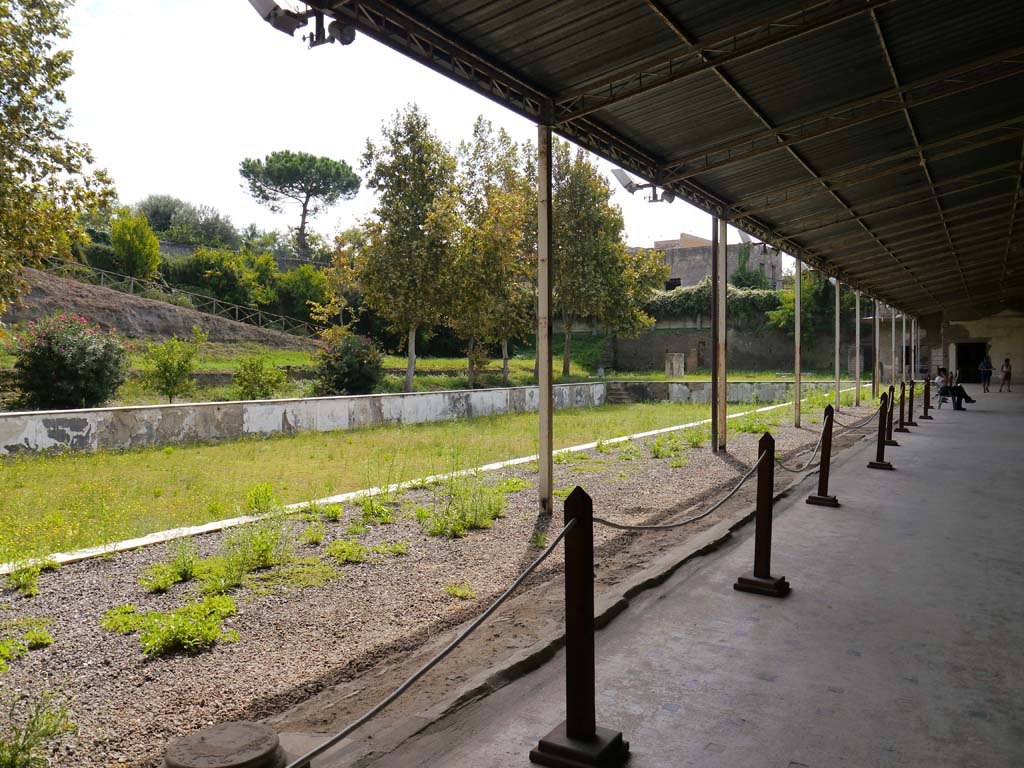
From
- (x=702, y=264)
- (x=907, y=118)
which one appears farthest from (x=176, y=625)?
(x=702, y=264)

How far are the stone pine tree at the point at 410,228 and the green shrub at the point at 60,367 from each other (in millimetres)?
10411

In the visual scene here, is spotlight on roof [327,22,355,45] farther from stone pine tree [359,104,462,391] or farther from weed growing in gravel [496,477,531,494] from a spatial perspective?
stone pine tree [359,104,462,391]

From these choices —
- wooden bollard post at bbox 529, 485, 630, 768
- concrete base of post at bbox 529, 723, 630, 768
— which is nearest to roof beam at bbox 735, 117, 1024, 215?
wooden bollard post at bbox 529, 485, 630, 768

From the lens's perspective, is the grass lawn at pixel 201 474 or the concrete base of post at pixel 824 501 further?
the concrete base of post at pixel 824 501

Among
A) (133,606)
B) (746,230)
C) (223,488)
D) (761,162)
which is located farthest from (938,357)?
(133,606)

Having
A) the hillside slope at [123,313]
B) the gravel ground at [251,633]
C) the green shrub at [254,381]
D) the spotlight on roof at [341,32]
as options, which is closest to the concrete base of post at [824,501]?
the gravel ground at [251,633]

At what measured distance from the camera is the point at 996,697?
12.1ft

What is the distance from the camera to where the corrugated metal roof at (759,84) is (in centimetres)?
688

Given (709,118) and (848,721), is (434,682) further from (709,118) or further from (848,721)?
(709,118)

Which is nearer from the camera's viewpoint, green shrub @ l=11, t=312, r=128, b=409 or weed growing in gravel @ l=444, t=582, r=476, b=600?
weed growing in gravel @ l=444, t=582, r=476, b=600

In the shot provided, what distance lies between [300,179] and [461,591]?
209 feet

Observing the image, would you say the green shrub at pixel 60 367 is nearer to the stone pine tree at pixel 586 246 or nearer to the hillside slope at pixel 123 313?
the hillside slope at pixel 123 313

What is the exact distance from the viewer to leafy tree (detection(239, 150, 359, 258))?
204 feet

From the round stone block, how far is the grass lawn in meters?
3.87
